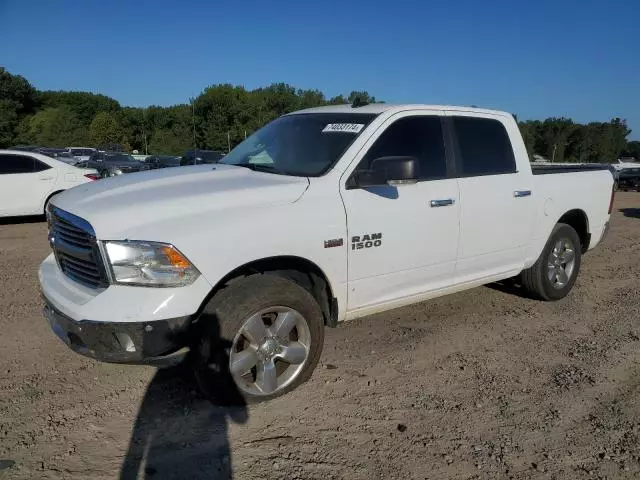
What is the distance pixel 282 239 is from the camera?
3.20 meters

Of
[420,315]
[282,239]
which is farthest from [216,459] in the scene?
A: [420,315]

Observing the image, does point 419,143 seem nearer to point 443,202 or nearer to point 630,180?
point 443,202

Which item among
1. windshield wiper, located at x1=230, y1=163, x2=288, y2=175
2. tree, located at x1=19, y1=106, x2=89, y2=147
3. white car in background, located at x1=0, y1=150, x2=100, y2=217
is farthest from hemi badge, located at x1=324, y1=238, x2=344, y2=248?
tree, located at x1=19, y1=106, x2=89, y2=147

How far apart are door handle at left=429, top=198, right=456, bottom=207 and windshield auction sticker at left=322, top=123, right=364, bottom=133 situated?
2.64ft

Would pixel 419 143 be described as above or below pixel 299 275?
above

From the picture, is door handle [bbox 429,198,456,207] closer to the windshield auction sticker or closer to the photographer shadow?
the windshield auction sticker

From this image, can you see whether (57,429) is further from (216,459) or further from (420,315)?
(420,315)

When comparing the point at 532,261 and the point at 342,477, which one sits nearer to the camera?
the point at 342,477

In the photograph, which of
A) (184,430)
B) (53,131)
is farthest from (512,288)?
(53,131)

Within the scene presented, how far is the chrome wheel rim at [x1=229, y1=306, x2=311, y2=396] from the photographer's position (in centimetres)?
319

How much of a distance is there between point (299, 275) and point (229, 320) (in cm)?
69

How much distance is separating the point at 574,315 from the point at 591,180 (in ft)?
5.10

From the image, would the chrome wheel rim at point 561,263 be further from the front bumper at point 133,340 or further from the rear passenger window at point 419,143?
the front bumper at point 133,340

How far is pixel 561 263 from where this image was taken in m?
5.59
